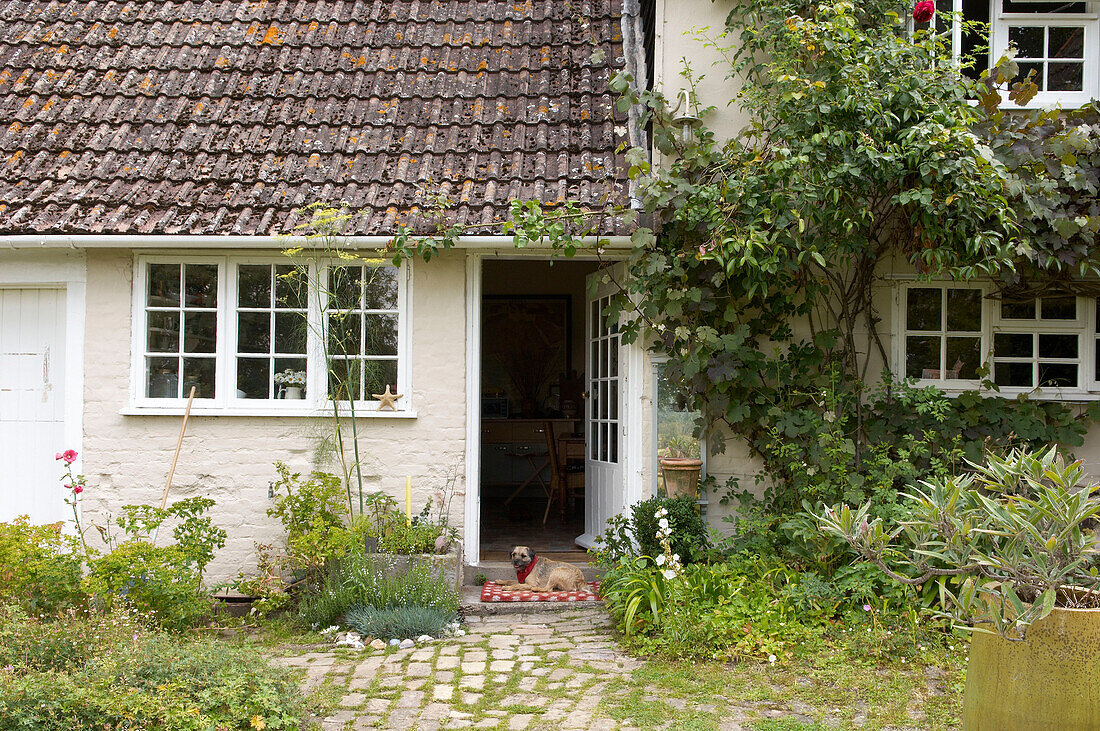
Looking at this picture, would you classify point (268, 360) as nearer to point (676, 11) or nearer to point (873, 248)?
point (676, 11)

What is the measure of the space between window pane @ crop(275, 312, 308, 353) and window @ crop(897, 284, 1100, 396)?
499 cm

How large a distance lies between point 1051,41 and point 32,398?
9237 mm

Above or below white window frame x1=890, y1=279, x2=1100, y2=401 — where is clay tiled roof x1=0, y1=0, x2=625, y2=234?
above

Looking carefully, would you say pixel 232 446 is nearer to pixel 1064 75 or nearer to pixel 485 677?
pixel 485 677

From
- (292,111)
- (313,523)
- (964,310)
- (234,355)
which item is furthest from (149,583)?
(964,310)

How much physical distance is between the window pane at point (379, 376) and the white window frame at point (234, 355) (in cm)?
7

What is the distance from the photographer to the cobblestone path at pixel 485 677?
4465 millimetres

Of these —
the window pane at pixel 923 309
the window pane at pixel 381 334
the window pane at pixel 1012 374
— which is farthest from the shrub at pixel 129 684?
the window pane at pixel 1012 374

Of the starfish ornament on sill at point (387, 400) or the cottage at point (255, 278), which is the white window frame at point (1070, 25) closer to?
the cottage at point (255, 278)

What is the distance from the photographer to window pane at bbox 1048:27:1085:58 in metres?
7.26

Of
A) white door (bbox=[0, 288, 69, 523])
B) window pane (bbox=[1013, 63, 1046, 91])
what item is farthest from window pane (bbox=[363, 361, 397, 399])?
window pane (bbox=[1013, 63, 1046, 91])

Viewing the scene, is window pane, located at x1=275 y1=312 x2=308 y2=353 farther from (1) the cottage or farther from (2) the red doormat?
(2) the red doormat

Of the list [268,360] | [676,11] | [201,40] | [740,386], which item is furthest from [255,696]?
[201,40]

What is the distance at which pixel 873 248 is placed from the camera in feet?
22.1
